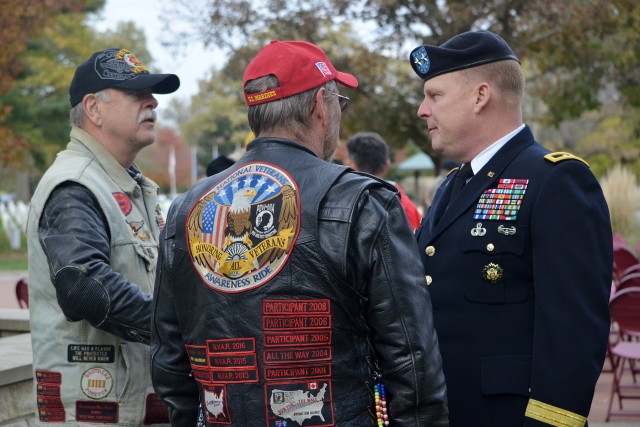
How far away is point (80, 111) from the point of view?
3.49 metres

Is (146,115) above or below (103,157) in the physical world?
above

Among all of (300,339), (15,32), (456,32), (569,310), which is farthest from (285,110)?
(15,32)

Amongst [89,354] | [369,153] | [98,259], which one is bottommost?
[89,354]

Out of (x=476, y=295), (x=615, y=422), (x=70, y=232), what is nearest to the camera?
(x=476, y=295)

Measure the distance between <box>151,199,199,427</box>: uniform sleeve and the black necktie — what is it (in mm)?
938

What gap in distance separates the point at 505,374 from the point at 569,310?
291mm

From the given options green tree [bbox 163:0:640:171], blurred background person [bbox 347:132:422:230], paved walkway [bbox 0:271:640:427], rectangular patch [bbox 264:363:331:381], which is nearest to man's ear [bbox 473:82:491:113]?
rectangular patch [bbox 264:363:331:381]

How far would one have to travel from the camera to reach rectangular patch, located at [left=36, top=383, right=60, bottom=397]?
3.17 metres

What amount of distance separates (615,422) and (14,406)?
430 cm

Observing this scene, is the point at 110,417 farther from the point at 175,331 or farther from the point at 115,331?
the point at 175,331

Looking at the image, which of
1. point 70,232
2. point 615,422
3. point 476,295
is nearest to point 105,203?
point 70,232

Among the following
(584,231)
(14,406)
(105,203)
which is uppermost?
(105,203)

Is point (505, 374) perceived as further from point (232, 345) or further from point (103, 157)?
point (103, 157)

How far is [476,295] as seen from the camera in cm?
258
